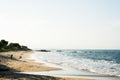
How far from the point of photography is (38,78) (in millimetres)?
25750

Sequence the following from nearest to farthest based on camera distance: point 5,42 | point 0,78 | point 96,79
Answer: point 0,78, point 96,79, point 5,42

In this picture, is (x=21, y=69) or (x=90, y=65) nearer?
(x=21, y=69)

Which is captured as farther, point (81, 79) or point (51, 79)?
point (81, 79)

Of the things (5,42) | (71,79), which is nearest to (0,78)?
(71,79)

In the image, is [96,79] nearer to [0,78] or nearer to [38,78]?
[38,78]

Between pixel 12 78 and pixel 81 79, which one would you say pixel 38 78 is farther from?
pixel 81 79

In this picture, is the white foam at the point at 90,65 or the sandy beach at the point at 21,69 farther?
the white foam at the point at 90,65

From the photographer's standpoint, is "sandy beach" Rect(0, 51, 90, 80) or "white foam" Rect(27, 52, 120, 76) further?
"white foam" Rect(27, 52, 120, 76)

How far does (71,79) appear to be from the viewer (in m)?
26.6

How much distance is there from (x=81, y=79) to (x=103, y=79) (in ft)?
8.65

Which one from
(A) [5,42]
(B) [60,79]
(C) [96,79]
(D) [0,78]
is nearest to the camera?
(D) [0,78]

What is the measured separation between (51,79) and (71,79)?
7.77ft

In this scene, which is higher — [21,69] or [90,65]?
[21,69]

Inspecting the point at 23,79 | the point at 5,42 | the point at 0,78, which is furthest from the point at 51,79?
the point at 5,42
